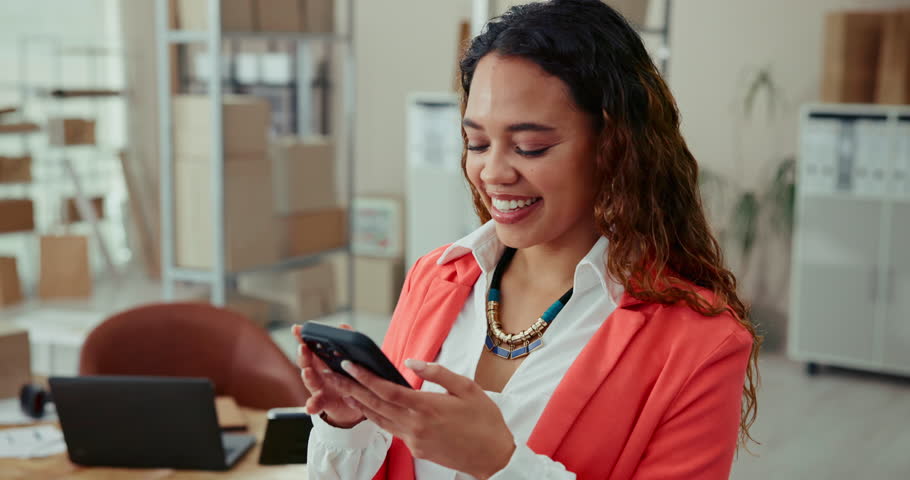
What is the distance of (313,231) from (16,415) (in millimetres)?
2025

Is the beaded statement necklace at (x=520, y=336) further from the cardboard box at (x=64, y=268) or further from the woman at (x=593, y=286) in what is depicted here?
the cardboard box at (x=64, y=268)

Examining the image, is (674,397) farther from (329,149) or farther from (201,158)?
(329,149)

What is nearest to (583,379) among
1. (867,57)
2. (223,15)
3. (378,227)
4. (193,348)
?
(193,348)

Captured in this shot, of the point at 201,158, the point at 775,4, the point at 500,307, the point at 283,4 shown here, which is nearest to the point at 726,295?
the point at 500,307

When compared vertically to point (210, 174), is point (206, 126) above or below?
above

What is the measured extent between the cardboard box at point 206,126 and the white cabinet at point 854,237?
294 centimetres

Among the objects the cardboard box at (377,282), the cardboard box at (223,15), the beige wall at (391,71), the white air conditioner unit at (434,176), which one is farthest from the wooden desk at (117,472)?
the beige wall at (391,71)

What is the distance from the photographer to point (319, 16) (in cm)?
398

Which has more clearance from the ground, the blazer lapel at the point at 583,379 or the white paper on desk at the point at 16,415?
the blazer lapel at the point at 583,379

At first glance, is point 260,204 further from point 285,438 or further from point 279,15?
point 285,438

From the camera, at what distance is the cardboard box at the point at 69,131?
19.1ft

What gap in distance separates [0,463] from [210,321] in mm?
731

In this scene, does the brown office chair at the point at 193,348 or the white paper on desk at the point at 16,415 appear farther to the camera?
the brown office chair at the point at 193,348

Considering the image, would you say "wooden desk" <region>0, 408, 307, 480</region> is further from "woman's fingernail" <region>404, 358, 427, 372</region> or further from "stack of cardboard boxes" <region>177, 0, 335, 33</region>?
"stack of cardboard boxes" <region>177, 0, 335, 33</region>
